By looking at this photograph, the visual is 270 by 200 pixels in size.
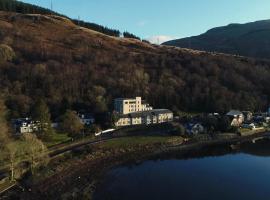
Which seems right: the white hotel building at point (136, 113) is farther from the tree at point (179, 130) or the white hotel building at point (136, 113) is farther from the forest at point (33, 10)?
the forest at point (33, 10)

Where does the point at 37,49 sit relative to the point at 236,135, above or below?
above

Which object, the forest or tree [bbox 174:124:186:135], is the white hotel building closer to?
→ tree [bbox 174:124:186:135]


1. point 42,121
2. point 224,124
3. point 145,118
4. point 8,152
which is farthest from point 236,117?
point 8,152

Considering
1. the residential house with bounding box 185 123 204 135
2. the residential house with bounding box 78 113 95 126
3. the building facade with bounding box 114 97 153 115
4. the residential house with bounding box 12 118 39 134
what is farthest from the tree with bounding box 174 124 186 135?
the residential house with bounding box 12 118 39 134

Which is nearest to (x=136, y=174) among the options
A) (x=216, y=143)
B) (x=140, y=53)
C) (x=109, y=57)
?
(x=216, y=143)

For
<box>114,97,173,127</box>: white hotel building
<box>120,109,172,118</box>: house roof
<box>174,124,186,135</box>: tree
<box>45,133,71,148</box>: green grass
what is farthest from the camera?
<box>120,109,172,118</box>: house roof

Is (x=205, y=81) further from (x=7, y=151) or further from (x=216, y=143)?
(x=7, y=151)

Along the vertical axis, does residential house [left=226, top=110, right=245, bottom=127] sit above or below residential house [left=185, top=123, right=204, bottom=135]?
above

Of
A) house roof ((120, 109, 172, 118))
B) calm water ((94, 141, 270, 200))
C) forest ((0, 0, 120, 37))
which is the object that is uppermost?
forest ((0, 0, 120, 37))
